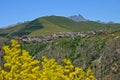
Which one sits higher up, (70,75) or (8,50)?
(8,50)

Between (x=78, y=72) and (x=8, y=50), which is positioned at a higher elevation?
(x=8, y=50)

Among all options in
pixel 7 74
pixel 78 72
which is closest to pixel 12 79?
pixel 7 74

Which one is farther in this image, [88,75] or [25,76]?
[88,75]

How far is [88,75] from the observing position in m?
28.6

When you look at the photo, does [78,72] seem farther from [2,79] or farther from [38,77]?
[2,79]

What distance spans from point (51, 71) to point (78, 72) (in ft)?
6.09

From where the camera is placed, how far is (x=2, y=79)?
1110 inches

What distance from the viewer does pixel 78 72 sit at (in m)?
27.7

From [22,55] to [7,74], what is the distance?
155cm

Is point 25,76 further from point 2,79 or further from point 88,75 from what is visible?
point 88,75

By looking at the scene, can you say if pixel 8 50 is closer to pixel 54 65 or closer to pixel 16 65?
pixel 16 65

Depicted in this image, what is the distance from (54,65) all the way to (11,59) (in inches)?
113

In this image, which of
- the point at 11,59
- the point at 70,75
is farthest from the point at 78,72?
the point at 11,59

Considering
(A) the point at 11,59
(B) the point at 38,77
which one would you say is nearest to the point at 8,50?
(A) the point at 11,59
